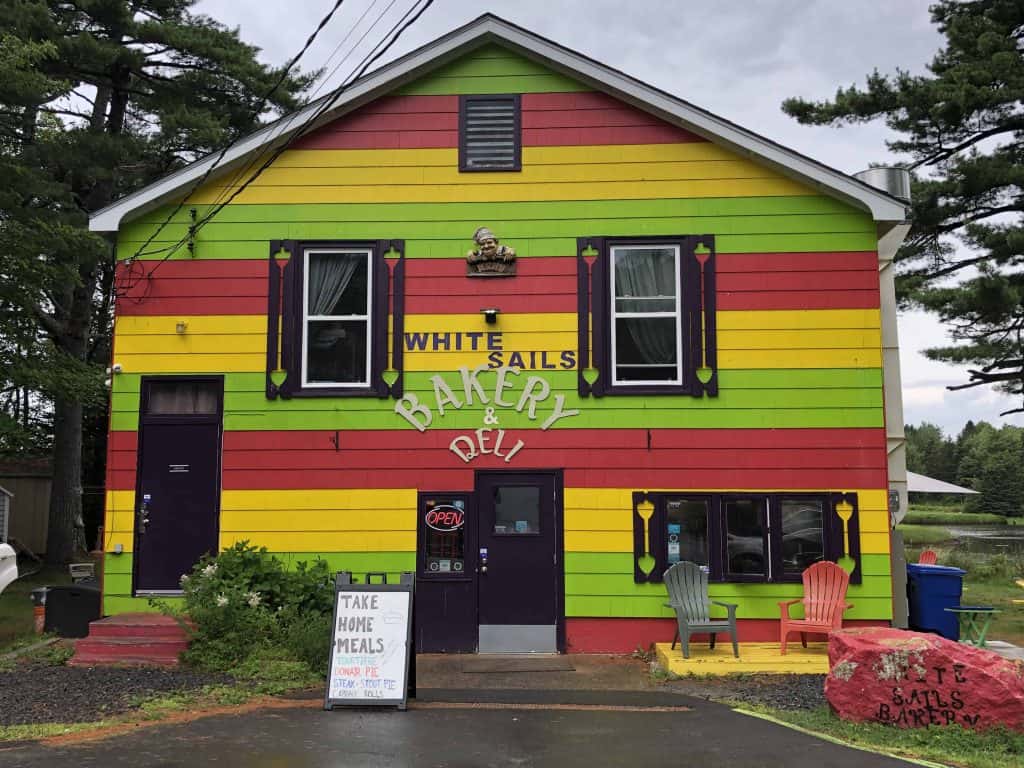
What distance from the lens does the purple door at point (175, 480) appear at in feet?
36.0

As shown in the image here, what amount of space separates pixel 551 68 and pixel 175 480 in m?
7.09

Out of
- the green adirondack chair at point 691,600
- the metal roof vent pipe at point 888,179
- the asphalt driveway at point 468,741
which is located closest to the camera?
the asphalt driveway at point 468,741

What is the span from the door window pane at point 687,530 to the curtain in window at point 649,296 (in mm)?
1810

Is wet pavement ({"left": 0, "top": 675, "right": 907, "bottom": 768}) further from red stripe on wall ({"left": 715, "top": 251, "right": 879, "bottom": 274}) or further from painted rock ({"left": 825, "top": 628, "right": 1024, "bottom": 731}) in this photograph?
red stripe on wall ({"left": 715, "top": 251, "right": 879, "bottom": 274})

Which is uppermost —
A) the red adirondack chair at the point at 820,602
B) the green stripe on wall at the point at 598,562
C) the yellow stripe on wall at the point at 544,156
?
the yellow stripe on wall at the point at 544,156

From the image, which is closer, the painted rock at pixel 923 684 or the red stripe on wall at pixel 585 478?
the painted rock at pixel 923 684

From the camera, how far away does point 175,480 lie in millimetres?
11125

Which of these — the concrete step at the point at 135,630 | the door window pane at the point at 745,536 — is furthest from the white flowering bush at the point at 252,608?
the door window pane at the point at 745,536

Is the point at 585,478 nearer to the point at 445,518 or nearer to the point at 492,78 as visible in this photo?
the point at 445,518

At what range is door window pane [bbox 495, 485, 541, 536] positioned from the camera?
36.0ft

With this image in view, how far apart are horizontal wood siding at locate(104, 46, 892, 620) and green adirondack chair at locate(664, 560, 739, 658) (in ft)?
1.33

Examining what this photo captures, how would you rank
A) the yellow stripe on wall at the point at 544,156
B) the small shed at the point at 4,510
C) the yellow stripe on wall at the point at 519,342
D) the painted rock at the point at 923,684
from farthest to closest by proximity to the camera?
the small shed at the point at 4,510 → the yellow stripe on wall at the point at 544,156 → the yellow stripe on wall at the point at 519,342 → the painted rock at the point at 923,684

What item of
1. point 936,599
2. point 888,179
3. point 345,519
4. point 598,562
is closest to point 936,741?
point 598,562

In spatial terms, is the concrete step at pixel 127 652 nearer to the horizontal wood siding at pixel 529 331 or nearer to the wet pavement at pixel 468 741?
the horizontal wood siding at pixel 529 331
